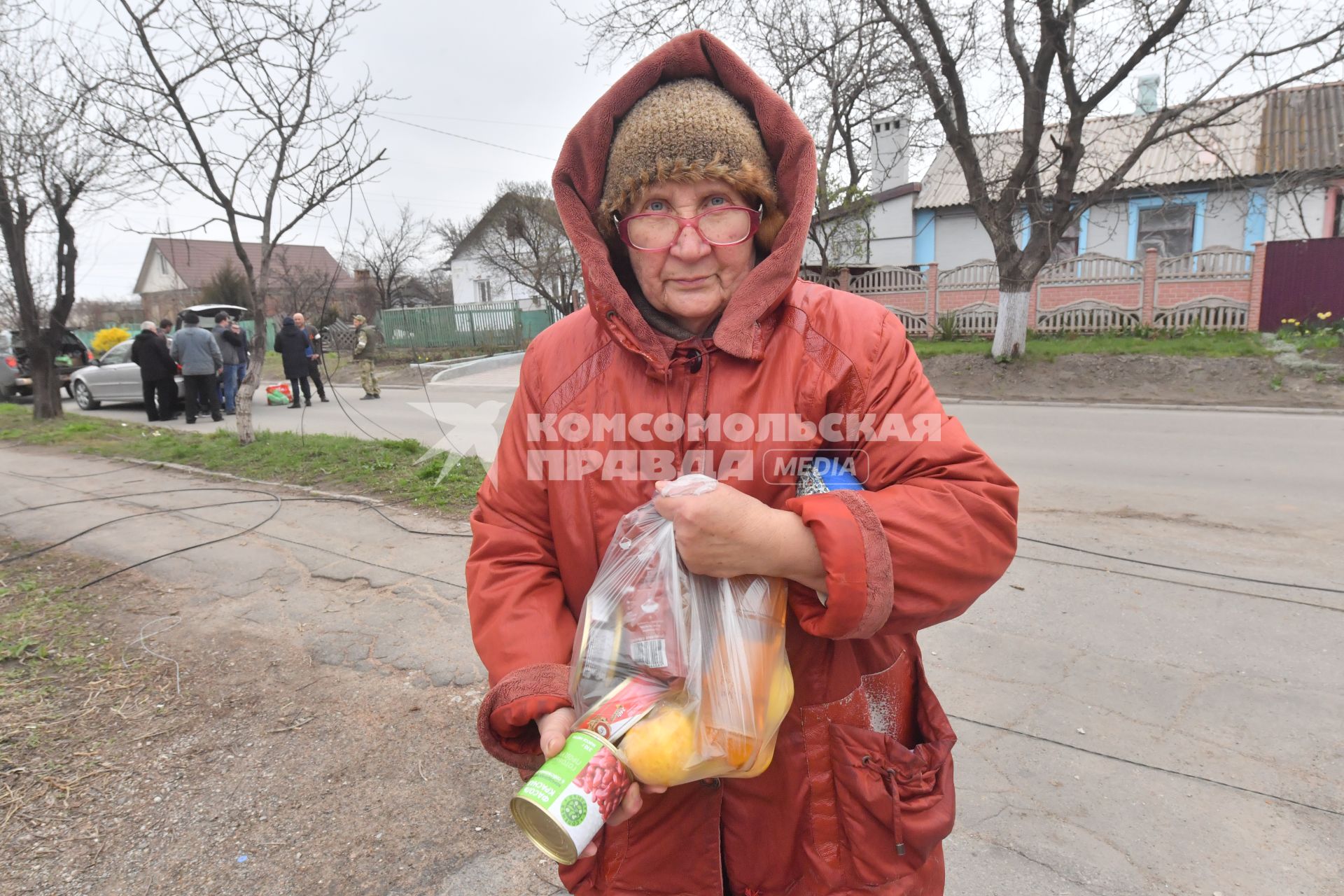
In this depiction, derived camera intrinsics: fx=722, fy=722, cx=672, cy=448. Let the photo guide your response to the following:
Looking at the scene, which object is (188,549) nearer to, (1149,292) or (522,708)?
(522,708)

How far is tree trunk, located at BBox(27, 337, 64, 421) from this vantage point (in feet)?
39.6

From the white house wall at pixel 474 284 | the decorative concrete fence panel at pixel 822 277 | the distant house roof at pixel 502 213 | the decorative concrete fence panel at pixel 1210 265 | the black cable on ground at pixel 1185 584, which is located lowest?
the black cable on ground at pixel 1185 584

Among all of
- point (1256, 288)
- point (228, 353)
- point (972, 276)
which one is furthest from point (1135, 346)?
point (228, 353)

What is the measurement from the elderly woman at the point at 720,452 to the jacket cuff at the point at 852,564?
0.07 m

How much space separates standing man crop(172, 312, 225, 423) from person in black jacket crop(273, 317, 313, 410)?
101cm

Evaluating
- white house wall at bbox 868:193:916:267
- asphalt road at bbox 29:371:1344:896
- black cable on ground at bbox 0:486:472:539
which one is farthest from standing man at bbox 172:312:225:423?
white house wall at bbox 868:193:916:267

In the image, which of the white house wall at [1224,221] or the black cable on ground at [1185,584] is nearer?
the black cable on ground at [1185,584]

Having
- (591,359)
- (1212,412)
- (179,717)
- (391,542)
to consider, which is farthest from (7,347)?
(1212,412)

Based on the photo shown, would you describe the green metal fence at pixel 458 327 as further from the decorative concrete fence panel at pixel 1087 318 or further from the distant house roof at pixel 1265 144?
the decorative concrete fence panel at pixel 1087 318

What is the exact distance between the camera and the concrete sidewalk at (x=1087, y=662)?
2186 mm

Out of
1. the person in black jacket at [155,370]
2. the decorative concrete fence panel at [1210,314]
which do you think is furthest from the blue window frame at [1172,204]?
the person in black jacket at [155,370]

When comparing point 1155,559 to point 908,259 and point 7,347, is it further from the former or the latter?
point 7,347

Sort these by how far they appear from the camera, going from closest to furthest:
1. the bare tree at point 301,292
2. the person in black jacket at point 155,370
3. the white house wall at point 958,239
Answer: the person in black jacket at point 155,370, the white house wall at point 958,239, the bare tree at point 301,292

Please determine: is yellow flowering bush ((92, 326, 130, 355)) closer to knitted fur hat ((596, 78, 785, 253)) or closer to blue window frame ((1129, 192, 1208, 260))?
knitted fur hat ((596, 78, 785, 253))
